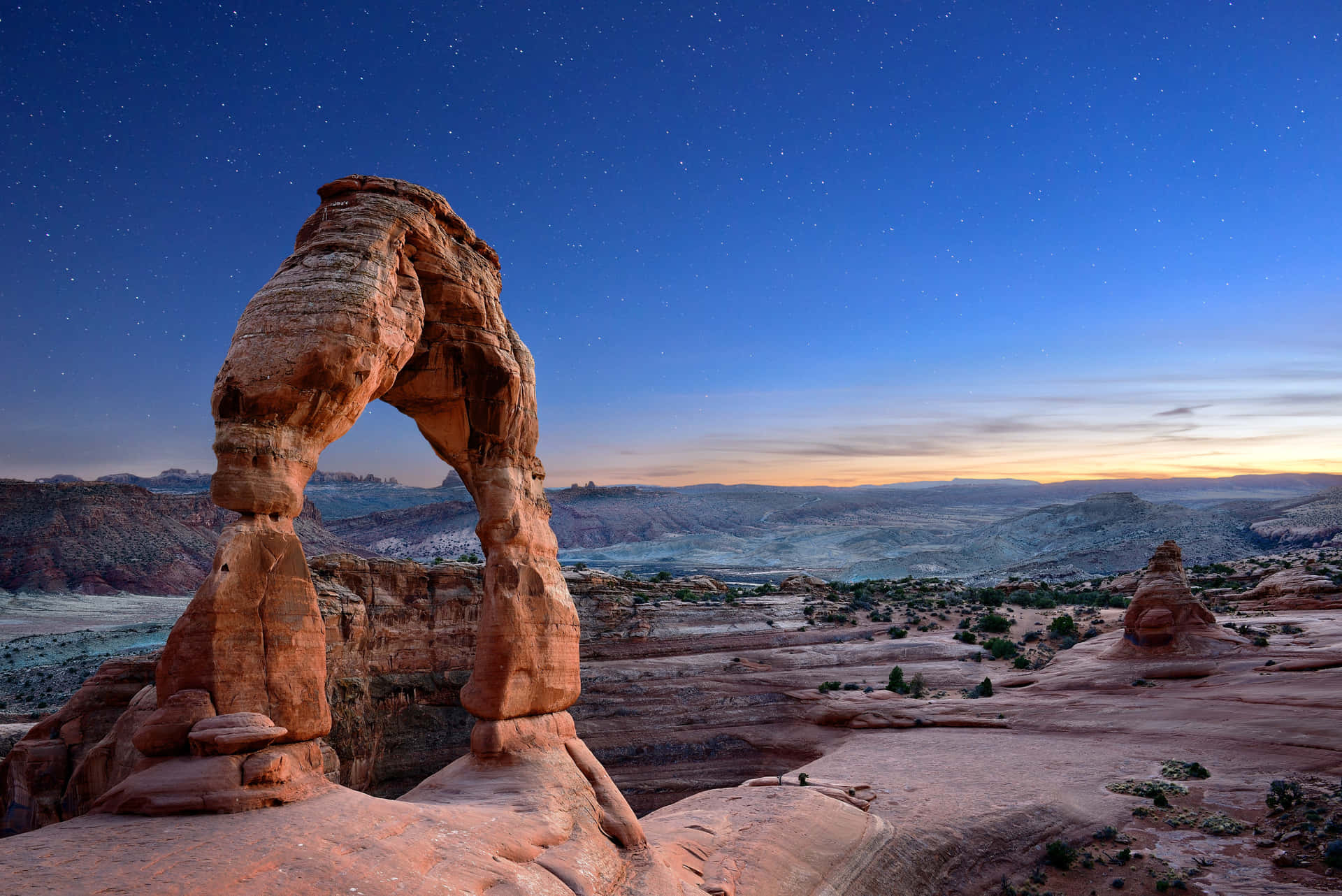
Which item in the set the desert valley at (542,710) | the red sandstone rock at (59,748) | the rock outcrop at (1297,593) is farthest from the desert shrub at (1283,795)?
the red sandstone rock at (59,748)

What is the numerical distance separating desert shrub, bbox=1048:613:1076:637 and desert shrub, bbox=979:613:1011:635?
6.55 ft

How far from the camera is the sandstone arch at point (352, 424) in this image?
8.25 m

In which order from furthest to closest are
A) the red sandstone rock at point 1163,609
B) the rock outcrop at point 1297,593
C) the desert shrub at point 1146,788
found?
the rock outcrop at point 1297,593 → the red sandstone rock at point 1163,609 → the desert shrub at point 1146,788

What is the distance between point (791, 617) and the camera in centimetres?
3784

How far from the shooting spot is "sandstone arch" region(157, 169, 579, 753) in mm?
8250

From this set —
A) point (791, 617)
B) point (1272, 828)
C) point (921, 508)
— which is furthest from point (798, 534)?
point (1272, 828)

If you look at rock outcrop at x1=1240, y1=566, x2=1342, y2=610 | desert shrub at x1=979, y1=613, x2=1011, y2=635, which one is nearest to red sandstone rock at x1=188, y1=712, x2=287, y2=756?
desert shrub at x1=979, y1=613, x2=1011, y2=635

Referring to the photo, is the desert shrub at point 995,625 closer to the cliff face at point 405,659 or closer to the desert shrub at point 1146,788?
the desert shrub at point 1146,788

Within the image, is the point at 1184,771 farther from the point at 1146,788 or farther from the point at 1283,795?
the point at 1283,795

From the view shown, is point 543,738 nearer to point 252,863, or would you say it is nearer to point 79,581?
point 252,863

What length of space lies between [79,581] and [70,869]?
273ft

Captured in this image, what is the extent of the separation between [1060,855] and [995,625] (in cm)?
2224

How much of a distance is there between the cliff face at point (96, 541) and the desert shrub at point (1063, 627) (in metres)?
70.0

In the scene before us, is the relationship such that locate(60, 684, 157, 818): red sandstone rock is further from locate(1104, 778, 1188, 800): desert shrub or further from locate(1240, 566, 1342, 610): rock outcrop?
locate(1240, 566, 1342, 610): rock outcrop
